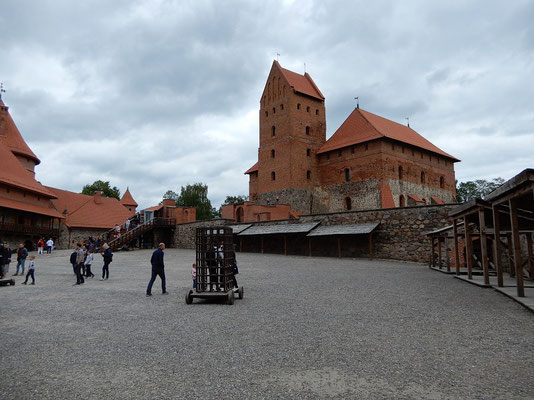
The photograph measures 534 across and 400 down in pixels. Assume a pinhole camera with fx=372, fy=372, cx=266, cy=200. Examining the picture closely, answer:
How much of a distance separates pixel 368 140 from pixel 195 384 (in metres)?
33.3

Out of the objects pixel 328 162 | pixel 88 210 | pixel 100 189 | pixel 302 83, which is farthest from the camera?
pixel 100 189

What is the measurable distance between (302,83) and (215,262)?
35854 millimetres

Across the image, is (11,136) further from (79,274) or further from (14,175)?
(79,274)

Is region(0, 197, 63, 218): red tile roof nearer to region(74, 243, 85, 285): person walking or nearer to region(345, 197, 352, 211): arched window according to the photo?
region(74, 243, 85, 285): person walking

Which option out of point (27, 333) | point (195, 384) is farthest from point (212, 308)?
point (195, 384)

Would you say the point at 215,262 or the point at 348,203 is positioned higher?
the point at 348,203

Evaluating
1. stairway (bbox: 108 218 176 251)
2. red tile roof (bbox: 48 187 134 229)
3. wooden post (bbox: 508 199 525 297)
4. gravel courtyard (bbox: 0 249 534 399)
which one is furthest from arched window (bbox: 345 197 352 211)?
wooden post (bbox: 508 199 525 297)

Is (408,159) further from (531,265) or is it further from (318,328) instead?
(318,328)

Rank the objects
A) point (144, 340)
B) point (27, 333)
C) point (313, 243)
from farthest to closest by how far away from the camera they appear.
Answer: point (313, 243) < point (27, 333) < point (144, 340)

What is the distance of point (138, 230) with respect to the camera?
111 ft

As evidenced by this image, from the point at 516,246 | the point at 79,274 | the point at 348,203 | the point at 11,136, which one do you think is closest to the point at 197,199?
the point at 11,136

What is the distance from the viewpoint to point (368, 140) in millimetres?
34906

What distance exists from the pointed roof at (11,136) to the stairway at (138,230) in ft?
43.9

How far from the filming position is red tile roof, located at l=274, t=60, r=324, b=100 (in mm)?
40312
